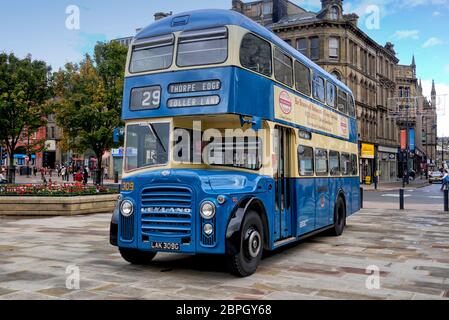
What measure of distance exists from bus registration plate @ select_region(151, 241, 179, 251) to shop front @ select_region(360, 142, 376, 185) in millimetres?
44800

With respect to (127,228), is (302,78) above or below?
above

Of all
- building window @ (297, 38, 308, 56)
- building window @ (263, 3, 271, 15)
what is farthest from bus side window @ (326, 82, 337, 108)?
building window @ (263, 3, 271, 15)

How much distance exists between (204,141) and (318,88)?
4558mm

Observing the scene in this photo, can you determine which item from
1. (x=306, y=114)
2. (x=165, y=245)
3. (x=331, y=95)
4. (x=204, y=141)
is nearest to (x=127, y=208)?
(x=165, y=245)

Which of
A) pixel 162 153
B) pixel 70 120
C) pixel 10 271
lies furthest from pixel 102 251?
pixel 70 120

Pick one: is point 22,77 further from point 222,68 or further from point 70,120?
point 222,68

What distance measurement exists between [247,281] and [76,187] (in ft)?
41.6

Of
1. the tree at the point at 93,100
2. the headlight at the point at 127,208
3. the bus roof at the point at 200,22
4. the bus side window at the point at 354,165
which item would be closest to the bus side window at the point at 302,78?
the bus roof at the point at 200,22

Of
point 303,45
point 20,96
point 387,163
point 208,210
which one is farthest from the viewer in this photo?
point 387,163

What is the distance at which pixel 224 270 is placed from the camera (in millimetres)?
8070

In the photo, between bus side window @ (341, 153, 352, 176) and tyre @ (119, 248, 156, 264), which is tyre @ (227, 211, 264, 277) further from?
Answer: bus side window @ (341, 153, 352, 176)

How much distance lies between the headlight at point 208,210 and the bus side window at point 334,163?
6.01m

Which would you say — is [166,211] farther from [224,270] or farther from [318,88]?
[318,88]

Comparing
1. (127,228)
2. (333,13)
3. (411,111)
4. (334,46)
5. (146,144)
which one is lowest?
(127,228)
